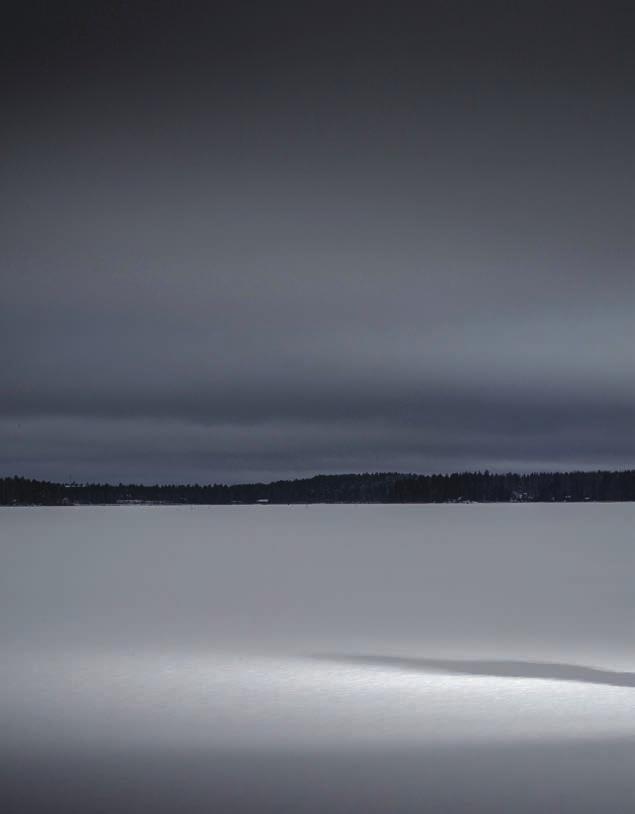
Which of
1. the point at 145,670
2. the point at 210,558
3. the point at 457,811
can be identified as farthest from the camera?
the point at 210,558

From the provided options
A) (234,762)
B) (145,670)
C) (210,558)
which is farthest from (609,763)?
(210,558)

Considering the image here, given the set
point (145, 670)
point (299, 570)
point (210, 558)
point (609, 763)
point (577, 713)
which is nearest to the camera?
point (609, 763)

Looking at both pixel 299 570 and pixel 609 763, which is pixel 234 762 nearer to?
pixel 609 763

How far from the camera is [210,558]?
48.6 meters

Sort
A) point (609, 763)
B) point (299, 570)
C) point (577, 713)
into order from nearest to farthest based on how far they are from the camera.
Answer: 1. point (609, 763)
2. point (577, 713)
3. point (299, 570)

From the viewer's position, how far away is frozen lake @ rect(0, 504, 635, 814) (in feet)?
32.7

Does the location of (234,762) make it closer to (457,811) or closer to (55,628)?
(457,811)

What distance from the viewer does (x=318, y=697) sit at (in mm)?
14234

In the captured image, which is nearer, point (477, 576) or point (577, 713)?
point (577, 713)

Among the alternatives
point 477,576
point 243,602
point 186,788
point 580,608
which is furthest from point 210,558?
point 186,788

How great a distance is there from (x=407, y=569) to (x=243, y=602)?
13511 mm

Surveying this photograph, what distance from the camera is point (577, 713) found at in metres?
12.9

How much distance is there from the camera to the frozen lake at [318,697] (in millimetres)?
9977

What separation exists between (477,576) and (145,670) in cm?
2140
